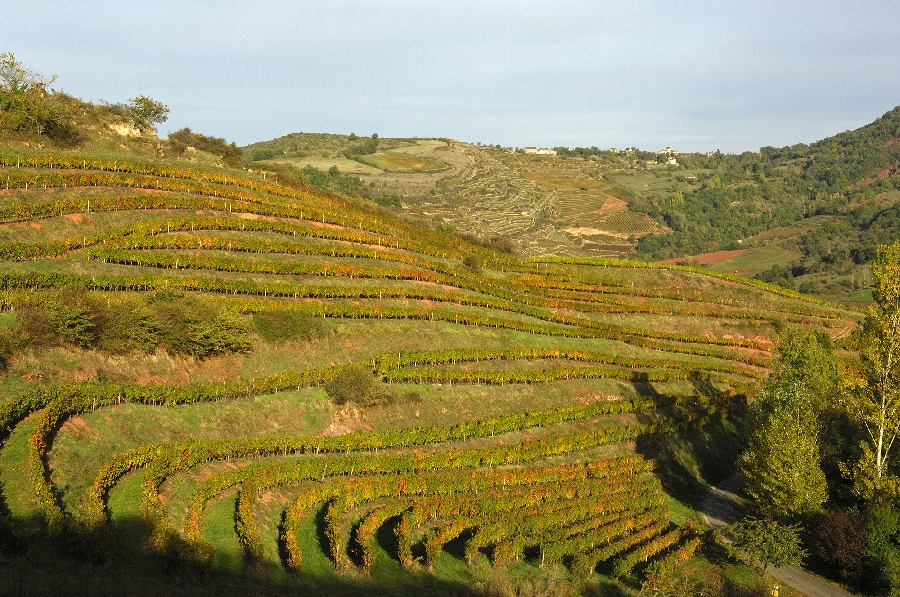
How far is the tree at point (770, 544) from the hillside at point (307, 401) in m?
1.73

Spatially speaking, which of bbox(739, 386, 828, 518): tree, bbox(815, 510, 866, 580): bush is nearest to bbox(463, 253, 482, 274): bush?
bbox(739, 386, 828, 518): tree

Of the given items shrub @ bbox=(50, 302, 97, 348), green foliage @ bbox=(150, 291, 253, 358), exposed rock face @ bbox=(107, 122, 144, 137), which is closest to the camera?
shrub @ bbox=(50, 302, 97, 348)

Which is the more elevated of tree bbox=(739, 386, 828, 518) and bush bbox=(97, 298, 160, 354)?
bush bbox=(97, 298, 160, 354)

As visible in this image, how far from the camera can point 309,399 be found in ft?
168

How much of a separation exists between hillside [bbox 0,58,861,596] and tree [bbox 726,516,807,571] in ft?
5.69

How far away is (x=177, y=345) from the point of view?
1889 inches

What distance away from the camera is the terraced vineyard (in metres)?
33.7

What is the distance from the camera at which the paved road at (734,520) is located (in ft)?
142

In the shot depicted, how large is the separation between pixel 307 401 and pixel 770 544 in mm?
29993

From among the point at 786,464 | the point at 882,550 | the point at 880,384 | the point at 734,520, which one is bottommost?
the point at 734,520

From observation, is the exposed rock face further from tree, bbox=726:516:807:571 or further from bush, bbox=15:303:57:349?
tree, bbox=726:516:807:571

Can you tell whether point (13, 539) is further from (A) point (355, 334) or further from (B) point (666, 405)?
(B) point (666, 405)

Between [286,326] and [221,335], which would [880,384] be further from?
[221,335]

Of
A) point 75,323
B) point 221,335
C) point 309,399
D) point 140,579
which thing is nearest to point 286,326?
point 221,335
